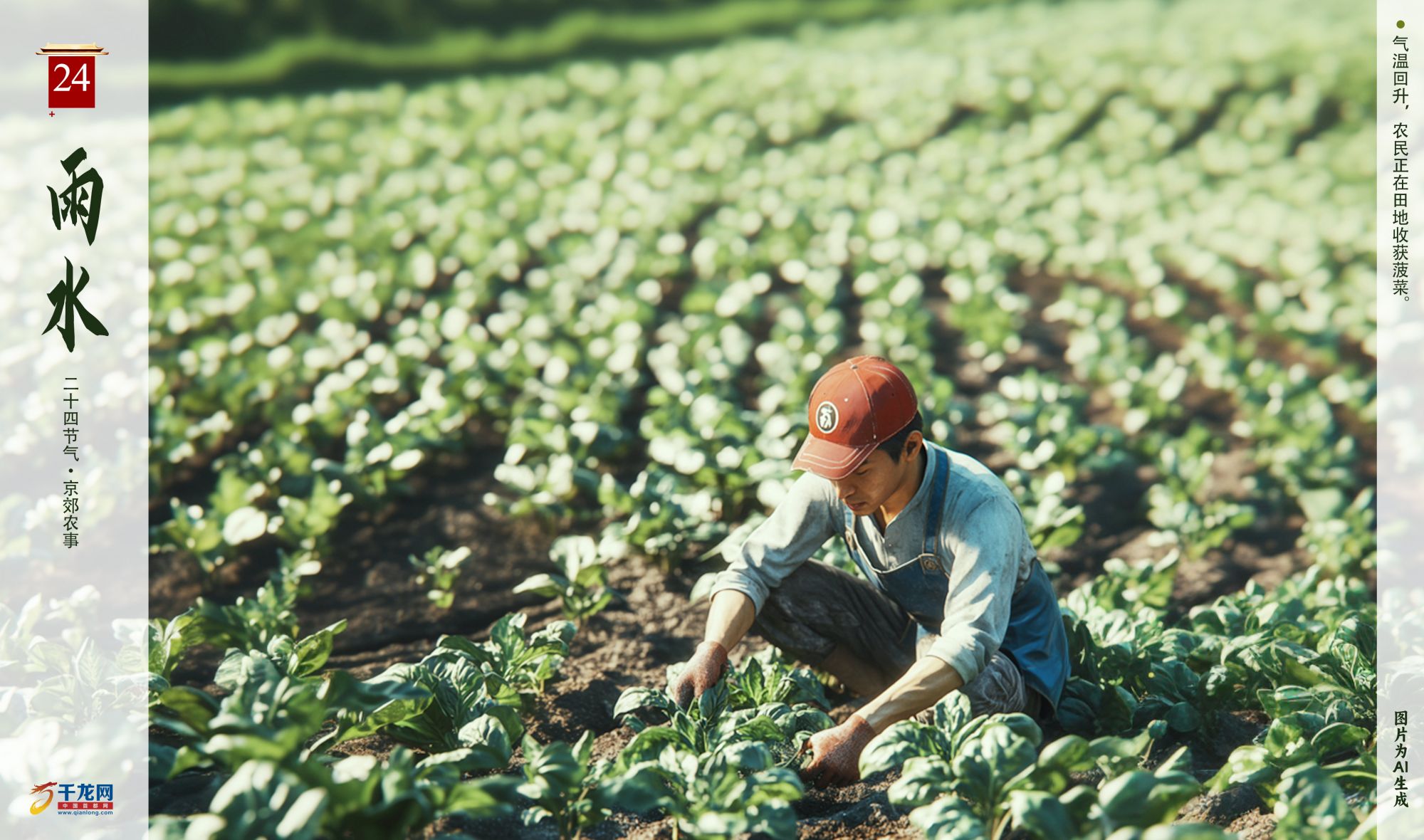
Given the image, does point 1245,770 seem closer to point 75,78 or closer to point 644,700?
point 644,700

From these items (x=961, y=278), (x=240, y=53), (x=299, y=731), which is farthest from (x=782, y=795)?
(x=240, y=53)

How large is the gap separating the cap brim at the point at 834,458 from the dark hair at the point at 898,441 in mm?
56

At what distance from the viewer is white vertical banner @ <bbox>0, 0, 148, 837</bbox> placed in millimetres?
3078

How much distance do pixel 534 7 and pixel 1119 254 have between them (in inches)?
539

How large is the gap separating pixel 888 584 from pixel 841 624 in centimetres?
20

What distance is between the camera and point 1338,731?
319 centimetres

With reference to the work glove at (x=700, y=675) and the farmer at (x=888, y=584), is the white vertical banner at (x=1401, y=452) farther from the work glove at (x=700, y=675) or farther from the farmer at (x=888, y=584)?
the work glove at (x=700, y=675)

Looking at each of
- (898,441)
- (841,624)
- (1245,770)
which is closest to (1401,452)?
(1245,770)

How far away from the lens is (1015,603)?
357 cm

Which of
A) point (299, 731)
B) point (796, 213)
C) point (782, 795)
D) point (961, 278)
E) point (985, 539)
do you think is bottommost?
point (782, 795)

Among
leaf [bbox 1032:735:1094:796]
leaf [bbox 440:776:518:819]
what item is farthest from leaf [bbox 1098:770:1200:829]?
leaf [bbox 440:776:518:819]

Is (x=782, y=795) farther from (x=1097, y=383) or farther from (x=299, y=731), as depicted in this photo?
(x=1097, y=383)

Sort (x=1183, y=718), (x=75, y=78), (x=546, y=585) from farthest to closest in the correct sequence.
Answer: (x=75, y=78), (x=546, y=585), (x=1183, y=718)

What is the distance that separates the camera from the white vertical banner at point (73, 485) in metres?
3.08
